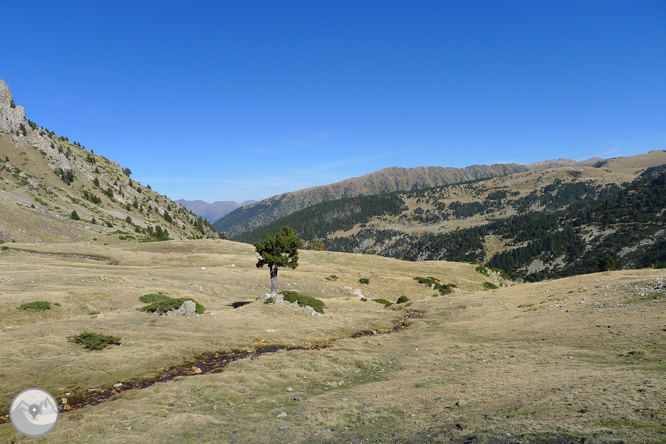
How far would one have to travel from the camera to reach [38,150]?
15175cm

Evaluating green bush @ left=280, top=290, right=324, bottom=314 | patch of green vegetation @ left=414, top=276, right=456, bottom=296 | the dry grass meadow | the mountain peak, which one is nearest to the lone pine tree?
green bush @ left=280, top=290, right=324, bottom=314

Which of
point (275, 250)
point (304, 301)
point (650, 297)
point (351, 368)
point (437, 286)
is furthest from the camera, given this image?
point (437, 286)

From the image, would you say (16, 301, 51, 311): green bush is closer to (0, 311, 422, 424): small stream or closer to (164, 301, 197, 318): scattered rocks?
(164, 301, 197, 318): scattered rocks

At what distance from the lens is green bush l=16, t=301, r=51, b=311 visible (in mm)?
24858

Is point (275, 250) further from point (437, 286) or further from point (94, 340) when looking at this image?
point (437, 286)

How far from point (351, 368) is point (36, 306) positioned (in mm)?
25017

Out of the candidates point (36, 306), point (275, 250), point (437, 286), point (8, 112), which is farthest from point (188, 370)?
point (8, 112)

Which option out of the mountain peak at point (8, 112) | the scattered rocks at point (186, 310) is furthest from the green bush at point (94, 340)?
the mountain peak at point (8, 112)

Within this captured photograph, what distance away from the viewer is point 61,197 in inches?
4815

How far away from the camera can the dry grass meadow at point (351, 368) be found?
1026cm

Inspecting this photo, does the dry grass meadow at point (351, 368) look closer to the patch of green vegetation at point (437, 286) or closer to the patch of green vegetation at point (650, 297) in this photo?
the patch of green vegetation at point (650, 297)

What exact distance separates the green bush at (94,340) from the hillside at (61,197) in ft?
233

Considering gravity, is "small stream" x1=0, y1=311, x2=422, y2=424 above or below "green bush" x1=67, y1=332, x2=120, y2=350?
below

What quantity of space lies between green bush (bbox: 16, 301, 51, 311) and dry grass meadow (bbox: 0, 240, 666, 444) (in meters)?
0.53
